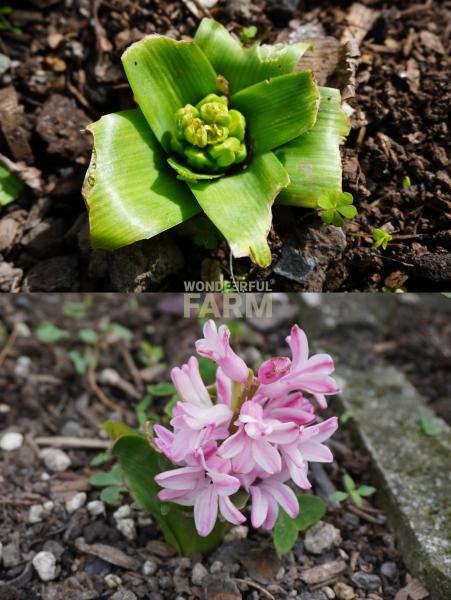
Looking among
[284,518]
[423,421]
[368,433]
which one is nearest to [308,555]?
[284,518]

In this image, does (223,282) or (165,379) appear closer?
(223,282)

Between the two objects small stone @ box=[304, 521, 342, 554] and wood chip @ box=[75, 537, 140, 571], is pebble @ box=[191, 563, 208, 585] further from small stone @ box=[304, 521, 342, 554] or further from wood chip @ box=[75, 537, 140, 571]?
small stone @ box=[304, 521, 342, 554]

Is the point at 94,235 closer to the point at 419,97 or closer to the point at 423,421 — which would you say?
the point at 419,97

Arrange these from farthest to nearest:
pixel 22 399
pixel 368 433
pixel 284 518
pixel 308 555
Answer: pixel 22 399 < pixel 368 433 < pixel 308 555 < pixel 284 518

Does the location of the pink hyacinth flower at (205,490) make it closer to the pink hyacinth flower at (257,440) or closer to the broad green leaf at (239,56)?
the pink hyacinth flower at (257,440)

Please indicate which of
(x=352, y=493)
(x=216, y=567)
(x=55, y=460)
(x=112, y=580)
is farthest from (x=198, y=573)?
(x=55, y=460)

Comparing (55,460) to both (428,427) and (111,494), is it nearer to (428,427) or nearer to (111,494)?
(111,494)

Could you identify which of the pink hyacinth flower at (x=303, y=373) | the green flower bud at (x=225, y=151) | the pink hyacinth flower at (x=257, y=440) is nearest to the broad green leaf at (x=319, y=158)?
the green flower bud at (x=225, y=151)
